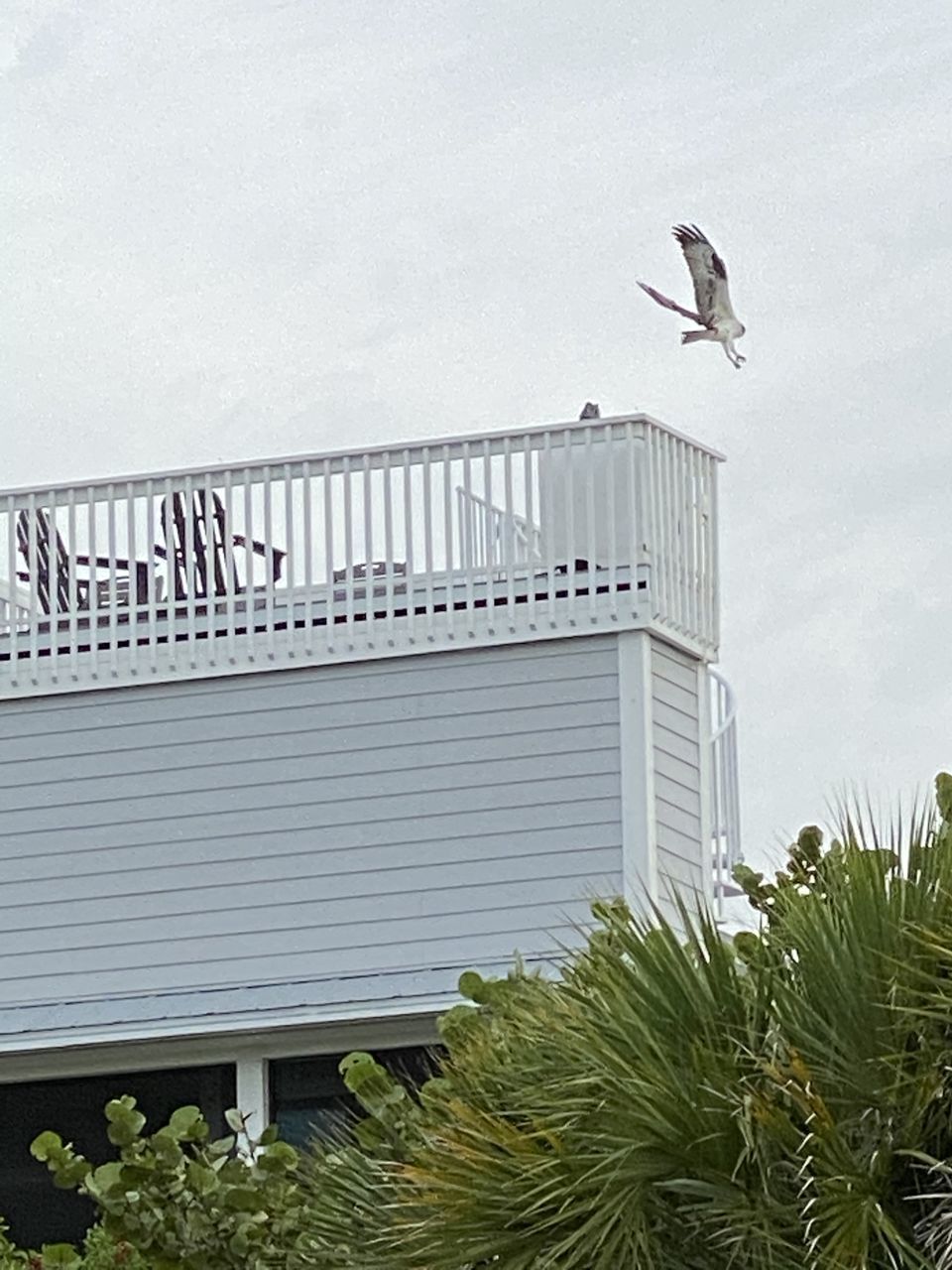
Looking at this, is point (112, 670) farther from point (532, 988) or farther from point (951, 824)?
point (951, 824)

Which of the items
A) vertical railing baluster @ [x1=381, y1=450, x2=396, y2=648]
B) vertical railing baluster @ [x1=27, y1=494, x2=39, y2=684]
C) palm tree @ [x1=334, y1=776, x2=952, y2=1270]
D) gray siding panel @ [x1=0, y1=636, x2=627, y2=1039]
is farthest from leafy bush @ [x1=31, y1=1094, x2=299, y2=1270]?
vertical railing baluster @ [x1=27, y1=494, x2=39, y2=684]

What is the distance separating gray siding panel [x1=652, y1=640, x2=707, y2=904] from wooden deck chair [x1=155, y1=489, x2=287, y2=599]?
2.36 m

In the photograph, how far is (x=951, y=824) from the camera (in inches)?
427

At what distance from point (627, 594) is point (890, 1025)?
7.54 m

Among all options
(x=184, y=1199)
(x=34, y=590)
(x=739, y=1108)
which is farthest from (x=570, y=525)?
(x=739, y=1108)

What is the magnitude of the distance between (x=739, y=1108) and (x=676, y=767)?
302 inches

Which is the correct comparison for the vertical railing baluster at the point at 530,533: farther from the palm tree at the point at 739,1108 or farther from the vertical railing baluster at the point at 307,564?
the palm tree at the point at 739,1108

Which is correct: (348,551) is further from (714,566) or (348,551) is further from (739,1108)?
(739,1108)

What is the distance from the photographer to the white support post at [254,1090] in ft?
57.8

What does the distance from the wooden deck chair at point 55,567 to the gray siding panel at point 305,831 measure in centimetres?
59

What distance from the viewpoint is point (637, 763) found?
17.4 m

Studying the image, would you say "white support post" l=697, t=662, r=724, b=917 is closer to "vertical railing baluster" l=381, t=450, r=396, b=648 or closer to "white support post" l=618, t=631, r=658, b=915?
"white support post" l=618, t=631, r=658, b=915

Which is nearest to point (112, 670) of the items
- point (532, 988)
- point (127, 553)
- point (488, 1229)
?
point (127, 553)

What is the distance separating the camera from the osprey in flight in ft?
61.7
